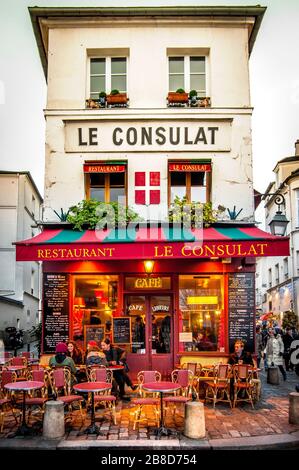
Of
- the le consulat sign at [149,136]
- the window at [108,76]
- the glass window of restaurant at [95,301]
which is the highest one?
the window at [108,76]

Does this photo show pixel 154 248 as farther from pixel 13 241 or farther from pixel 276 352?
pixel 13 241

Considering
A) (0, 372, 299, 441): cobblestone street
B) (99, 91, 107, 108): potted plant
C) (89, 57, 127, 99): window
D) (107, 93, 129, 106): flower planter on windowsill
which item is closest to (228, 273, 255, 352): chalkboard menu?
(0, 372, 299, 441): cobblestone street

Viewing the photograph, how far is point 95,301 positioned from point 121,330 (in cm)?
110

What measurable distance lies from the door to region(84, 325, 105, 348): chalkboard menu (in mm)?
872

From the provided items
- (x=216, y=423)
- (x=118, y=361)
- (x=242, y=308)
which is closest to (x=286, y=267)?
(x=242, y=308)

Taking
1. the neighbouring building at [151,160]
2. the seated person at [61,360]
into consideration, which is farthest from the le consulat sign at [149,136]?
the seated person at [61,360]

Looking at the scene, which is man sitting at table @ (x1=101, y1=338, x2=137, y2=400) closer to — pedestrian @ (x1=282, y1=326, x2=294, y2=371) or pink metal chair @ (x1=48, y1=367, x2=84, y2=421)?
pink metal chair @ (x1=48, y1=367, x2=84, y2=421)

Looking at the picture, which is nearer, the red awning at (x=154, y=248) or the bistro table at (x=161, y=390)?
the bistro table at (x=161, y=390)

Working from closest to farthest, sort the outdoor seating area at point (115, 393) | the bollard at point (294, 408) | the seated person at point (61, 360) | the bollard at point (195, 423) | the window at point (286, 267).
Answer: the bollard at point (195, 423), the outdoor seating area at point (115, 393), the bollard at point (294, 408), the seated person at point (61, 360), the window at point (286, 267)

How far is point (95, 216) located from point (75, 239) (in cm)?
120

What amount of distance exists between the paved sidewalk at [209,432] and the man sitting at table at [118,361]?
1.90 feet

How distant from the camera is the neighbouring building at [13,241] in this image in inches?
1081

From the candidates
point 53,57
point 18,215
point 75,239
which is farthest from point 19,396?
point 18,215

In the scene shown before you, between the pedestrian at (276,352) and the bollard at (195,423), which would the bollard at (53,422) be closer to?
the bollard at (195,423)
